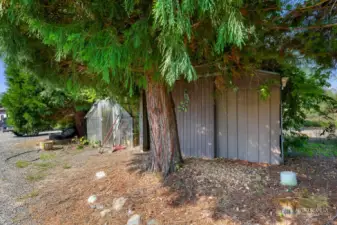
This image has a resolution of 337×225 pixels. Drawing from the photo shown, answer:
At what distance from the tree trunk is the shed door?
1.23 meters

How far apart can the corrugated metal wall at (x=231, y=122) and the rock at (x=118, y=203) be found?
2385mm

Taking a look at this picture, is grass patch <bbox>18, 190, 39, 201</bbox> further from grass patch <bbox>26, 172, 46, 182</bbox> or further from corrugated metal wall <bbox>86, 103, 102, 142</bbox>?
corrugated metal wall <bbox>86, 103, 102, 142</bbox>

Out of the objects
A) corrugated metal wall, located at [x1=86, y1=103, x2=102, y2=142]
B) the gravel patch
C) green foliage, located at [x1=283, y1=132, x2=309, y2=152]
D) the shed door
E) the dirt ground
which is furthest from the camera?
corrugated metal wall, located at [x1=86, y1=103, x2=102, y2=142]

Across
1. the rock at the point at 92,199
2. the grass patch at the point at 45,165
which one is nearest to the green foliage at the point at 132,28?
the rock at the point at 92,199

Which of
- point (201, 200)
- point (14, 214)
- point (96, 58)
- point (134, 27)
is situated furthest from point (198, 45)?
point (14, 214)

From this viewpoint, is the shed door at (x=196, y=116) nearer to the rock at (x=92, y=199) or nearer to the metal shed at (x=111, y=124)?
the rock at (x=92, y=199)

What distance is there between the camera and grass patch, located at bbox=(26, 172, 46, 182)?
470 cm

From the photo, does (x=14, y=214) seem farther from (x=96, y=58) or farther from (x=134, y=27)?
(x=134, y=27)

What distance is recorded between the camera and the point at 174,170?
3686 millimetres

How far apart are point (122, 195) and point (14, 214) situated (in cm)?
166

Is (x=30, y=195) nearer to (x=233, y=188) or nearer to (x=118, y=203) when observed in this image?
(x=118, y=203)

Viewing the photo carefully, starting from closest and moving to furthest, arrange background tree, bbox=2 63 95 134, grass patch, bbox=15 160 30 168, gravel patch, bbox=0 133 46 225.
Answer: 1. gravel patch, bbox=0 133 46 225
2. grass patch, bbox=15 160 30 168
3. background tree, bbox=2 63 95 134

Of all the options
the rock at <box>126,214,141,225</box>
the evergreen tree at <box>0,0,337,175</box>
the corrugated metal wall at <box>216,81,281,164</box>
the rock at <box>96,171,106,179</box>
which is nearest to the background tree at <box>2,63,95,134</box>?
the rock at <box>96,171,106,179</box>

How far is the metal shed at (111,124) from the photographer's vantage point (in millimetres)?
7559
